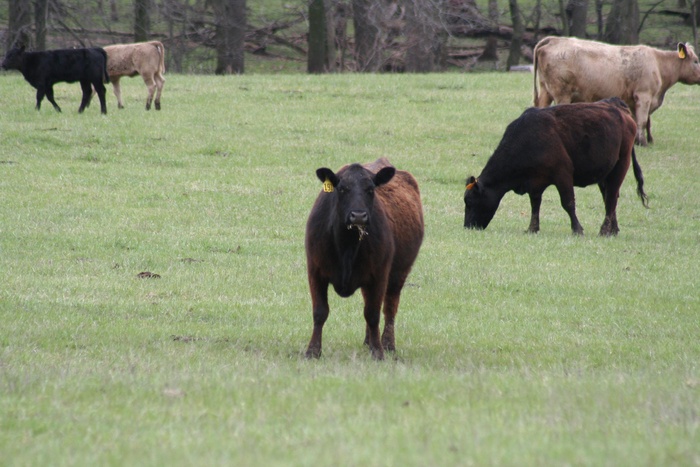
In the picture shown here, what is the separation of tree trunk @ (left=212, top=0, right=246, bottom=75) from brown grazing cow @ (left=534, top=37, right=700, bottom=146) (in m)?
21.3

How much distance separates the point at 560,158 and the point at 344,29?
111 ft

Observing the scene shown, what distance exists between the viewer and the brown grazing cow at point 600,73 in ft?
72.9

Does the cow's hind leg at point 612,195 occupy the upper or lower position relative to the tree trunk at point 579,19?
lower

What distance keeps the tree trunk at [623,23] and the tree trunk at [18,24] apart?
2438cm

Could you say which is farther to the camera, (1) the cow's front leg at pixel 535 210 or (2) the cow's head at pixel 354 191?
(1) the cow's front leg at pixel 535 210

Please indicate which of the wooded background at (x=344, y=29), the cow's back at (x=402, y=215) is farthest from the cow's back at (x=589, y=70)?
the cow's back at (x=402, y=215)

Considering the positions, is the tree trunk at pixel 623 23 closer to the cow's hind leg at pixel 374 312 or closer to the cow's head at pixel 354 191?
the cow's head at pixel 354 191

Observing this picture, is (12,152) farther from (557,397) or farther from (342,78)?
(557,397)

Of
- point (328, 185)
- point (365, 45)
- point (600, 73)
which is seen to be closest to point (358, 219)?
point (328, 185)

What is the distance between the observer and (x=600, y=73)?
22703 millimetres

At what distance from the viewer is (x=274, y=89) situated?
98.1 ft

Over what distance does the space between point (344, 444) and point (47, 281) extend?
7076 mm

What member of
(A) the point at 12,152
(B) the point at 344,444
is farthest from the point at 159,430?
(A) the point at 12,152

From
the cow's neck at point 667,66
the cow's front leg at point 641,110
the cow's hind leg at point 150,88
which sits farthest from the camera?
the cow's hind leg at point 150,88
